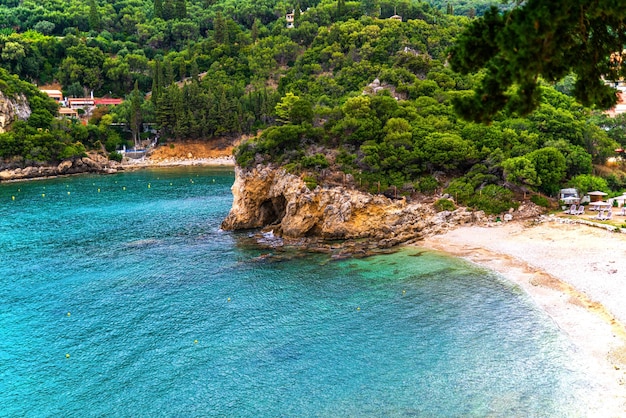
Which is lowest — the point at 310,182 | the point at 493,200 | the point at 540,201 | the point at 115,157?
the point at 540,201

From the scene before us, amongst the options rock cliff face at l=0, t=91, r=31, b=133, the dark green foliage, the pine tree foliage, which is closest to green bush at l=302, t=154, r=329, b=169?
the dark green foliage

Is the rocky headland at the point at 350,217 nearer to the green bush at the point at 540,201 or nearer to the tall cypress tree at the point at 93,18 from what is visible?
the green bush at the point at 540,201

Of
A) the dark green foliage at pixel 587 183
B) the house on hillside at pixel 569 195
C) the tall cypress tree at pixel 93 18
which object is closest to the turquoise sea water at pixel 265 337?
the house on hillside at pixel 569 195

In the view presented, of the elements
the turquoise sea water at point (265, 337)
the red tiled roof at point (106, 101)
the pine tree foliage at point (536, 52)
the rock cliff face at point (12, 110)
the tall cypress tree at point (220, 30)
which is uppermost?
the tall cypress tree at point (220, 30)

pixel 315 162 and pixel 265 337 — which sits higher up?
pixel 315 162

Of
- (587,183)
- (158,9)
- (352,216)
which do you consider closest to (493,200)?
(587,183)

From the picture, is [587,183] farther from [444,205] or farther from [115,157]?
[115,157]
